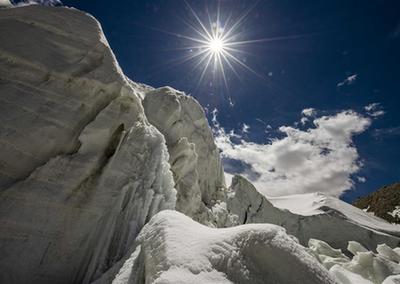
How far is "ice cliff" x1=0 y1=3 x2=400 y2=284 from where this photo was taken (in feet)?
13.0

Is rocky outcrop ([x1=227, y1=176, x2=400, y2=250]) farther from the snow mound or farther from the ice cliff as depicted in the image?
the snow mound

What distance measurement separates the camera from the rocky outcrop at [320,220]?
2453 cm

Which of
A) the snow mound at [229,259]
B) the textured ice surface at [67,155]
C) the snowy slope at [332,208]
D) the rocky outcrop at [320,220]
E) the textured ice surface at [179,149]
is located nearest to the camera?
the snow mound at [229,259]

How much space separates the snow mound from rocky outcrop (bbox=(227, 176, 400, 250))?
25.0 m

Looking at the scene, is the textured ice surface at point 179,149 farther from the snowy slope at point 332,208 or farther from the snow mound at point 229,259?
the snow mound at point 229,259

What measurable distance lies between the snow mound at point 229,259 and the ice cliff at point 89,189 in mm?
17

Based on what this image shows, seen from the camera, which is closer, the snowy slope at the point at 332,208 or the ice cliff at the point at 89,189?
the ice cliff at the point at 89,189

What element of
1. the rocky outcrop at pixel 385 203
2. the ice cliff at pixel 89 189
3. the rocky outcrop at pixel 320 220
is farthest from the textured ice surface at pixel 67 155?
the rocky outcrop at pixel 385 203

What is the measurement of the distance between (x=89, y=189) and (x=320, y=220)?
26.1 metres

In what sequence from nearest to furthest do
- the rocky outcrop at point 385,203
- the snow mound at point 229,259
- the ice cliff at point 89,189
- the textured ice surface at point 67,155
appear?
the snow mound at point 229,259, the ice cliff at point 89,189, the textured ice surface at point 67,155, the rocky outcrop at point 385,203

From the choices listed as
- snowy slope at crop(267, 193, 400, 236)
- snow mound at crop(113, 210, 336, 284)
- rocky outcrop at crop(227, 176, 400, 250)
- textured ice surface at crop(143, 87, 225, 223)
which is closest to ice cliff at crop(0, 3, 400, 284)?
snow mound at crop(113, 210, 336, 284)

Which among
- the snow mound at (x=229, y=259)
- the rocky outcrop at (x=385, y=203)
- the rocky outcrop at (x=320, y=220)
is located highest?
the rocky outcrop at (x=385, y=203)

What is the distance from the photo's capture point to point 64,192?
6887 mm

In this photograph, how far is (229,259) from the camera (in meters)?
3.78
